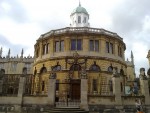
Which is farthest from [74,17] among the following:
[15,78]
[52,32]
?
[15,78]

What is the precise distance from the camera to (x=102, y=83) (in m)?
33.7

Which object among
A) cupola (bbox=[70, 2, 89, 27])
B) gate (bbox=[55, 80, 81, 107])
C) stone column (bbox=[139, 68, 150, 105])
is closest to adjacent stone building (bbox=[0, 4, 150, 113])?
gate (bbox=[55, 80, 81, 107])

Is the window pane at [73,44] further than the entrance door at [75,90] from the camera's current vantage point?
Yes

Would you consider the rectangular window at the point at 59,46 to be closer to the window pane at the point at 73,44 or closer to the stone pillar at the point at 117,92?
the window pane at the point at 73,44

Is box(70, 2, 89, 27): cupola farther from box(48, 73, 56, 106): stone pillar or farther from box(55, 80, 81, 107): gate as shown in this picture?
box(48, 73, 56, 106): stone pillar

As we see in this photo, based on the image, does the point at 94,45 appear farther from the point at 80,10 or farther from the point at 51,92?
the point at 80,10

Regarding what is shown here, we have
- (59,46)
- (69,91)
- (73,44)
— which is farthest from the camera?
(59,46)

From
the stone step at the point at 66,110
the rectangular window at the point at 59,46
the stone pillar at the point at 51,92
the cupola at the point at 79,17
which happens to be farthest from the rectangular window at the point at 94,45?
the cupola at the point at 79,17

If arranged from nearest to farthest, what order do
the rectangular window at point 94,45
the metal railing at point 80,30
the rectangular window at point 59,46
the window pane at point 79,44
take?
1. the window pane at point 79,44
2. the rectangular window at point 94,45
3. the metal railing at point 80,30
4. the rectangular window at point 59,46

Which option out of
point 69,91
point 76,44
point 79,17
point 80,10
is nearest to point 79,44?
point 76,44

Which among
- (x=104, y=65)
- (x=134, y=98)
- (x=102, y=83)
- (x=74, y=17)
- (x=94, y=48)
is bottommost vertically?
(x=134, y=98)

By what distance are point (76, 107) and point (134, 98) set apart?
288 inches

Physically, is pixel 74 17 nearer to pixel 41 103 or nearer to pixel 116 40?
pixel 116 40

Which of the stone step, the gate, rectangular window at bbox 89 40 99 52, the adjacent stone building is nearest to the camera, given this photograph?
the stone step
